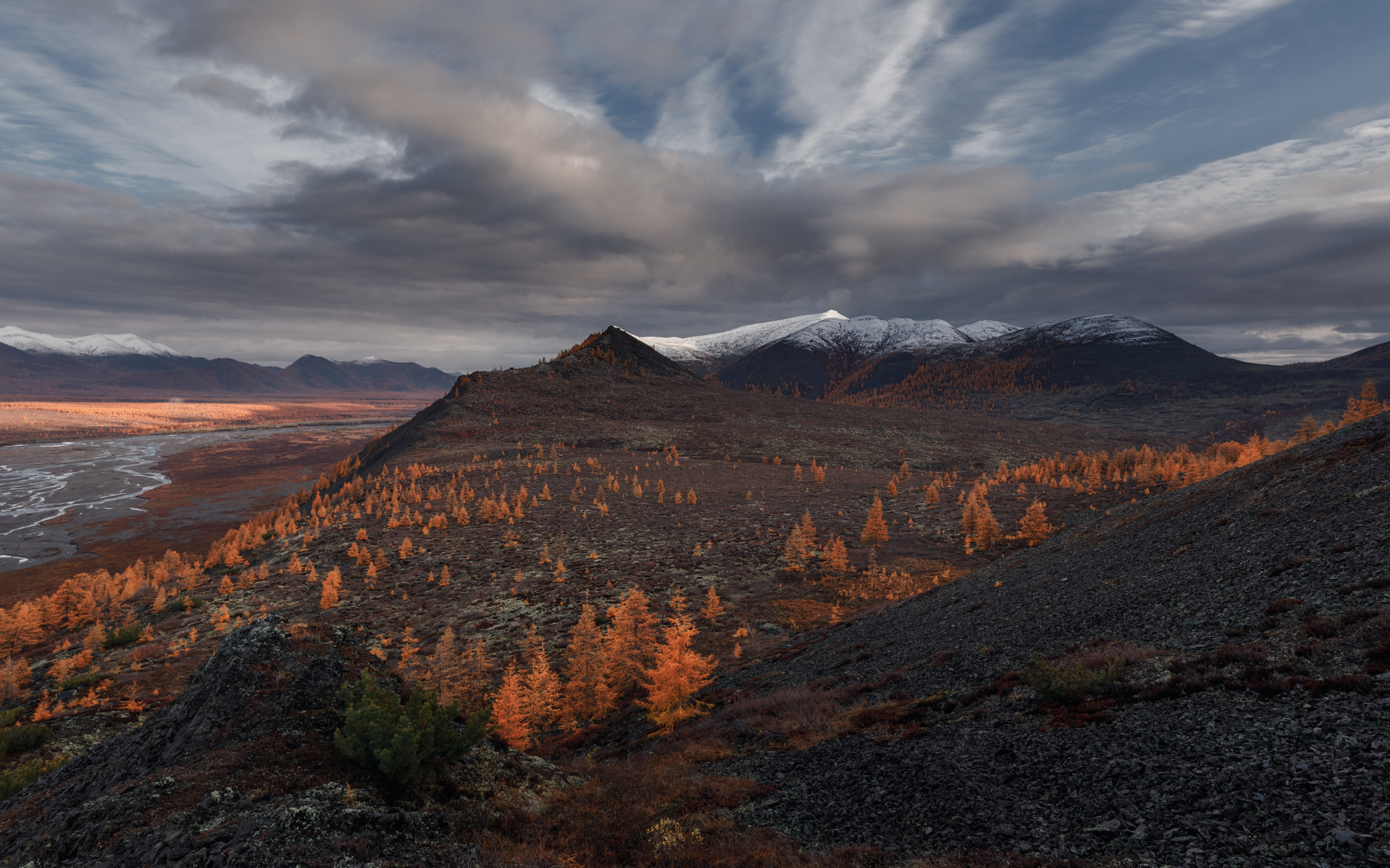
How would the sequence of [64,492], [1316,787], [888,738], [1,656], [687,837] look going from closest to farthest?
[1316,787] < [687,837] < [888,738] < [1,656] < [64,492]

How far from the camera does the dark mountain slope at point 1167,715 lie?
8.16 m

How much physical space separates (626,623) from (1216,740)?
2342 centimetres

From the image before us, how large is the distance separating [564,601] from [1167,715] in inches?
1408

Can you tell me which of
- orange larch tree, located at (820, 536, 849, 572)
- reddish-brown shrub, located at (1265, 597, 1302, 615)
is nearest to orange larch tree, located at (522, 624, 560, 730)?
reddish-brown shrub, located at (1265, 597, 1302, 615)

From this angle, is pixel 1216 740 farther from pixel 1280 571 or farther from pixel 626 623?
pixel 626 623

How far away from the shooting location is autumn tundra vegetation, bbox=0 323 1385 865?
1312 centimetres

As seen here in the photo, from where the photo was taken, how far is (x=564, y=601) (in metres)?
40.2

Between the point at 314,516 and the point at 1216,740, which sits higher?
the point at 1216,740

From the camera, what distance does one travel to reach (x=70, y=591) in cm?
4947

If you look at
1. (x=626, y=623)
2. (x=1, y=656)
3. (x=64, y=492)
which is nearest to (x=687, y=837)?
(x=626, y=623)

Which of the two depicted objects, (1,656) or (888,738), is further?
(1,656)

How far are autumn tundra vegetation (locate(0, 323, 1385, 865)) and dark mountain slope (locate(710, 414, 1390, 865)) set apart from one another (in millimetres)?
2679

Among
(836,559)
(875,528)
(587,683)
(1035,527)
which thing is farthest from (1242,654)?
(875,528)

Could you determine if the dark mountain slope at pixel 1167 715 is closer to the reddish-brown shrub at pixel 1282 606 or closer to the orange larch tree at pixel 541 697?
the reddish-brown shrub at pixel 1282 606
